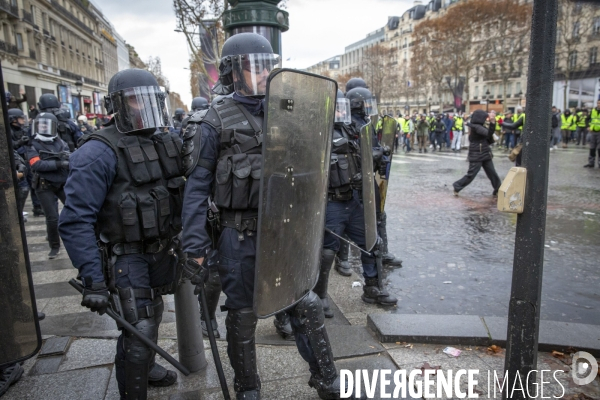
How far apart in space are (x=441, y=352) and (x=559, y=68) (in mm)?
40501

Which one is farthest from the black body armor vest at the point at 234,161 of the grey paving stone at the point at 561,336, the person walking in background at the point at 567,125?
the person walking in background at the point at 567,125

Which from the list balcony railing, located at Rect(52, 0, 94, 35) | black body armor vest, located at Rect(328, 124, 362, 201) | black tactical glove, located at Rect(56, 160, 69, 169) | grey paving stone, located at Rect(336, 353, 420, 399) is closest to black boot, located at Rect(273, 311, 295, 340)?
grey paving stone, located at Rect(336, 353, 420, 399)

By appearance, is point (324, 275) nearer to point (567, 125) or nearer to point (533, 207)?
point (533, 207)

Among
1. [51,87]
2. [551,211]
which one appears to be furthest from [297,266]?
[51,87]

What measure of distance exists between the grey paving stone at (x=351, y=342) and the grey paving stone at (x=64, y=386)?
1485 millimetres

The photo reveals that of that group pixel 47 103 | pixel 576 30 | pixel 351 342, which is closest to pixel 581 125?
pixel 576 30

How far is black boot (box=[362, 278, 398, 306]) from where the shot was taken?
13.2 ft

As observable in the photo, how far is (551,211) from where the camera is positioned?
7.69 meters

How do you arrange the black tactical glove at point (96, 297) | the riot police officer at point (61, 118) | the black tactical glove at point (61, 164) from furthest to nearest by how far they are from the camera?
the riot police officer at point (61, 118) < the black tactical glove at point (61, 164) < the black tactical glove at point (96, 297)

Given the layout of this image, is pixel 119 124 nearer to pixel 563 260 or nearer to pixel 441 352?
pixel 441 352

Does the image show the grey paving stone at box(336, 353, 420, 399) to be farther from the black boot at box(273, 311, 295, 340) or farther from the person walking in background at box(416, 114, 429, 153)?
the person walking in background at box(416, 114, 429, 153)

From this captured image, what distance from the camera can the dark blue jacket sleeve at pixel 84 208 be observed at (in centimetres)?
219

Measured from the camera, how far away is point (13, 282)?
7.18 ft

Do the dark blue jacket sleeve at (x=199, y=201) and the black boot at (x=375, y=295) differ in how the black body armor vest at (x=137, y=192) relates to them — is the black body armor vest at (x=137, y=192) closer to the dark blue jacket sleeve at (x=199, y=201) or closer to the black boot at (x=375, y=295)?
the dark blue jacket sleeve at (x=199, y=201)
